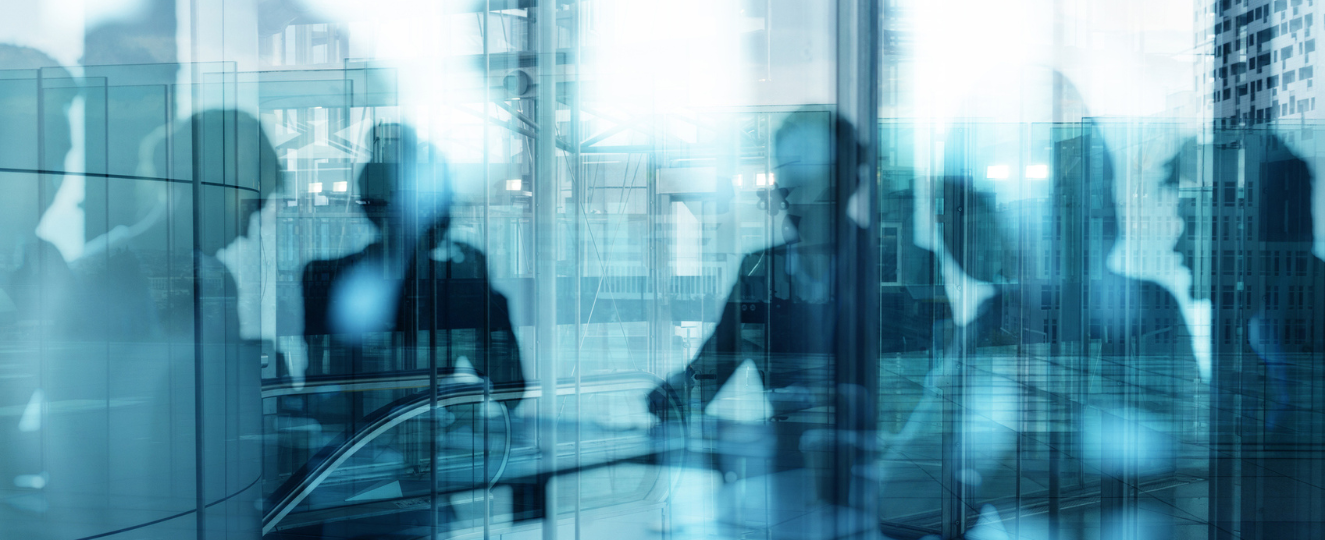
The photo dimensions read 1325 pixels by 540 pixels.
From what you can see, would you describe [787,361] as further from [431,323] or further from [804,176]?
[431,323]

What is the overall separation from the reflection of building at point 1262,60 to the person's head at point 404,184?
2.73 metres

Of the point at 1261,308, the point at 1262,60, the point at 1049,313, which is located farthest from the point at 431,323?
the point at 1262,60

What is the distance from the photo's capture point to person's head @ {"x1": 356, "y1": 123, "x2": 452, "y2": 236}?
7.36 feet

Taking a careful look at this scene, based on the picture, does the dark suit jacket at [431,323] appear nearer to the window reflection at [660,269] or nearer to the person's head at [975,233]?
the window reflection at [660,269]

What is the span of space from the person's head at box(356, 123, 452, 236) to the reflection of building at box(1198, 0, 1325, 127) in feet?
8.96

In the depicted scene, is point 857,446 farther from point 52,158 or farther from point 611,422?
point 52,158

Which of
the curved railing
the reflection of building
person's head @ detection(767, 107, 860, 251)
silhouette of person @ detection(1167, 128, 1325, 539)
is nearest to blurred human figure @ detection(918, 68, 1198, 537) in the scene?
silhouette of person @ detection(1167, 128, 1325, 539)

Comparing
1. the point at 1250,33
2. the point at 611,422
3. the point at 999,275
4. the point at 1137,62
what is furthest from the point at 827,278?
the point at 1250,33

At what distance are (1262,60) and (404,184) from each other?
9.95ft

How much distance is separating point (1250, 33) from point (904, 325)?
1567 millimetres

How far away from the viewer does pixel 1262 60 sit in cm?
224

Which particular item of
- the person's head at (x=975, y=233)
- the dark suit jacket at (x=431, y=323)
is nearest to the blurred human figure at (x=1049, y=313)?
the person's head at (x=975, y=233)

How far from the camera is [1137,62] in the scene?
2.30m

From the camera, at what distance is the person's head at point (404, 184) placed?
2244 millimetres
